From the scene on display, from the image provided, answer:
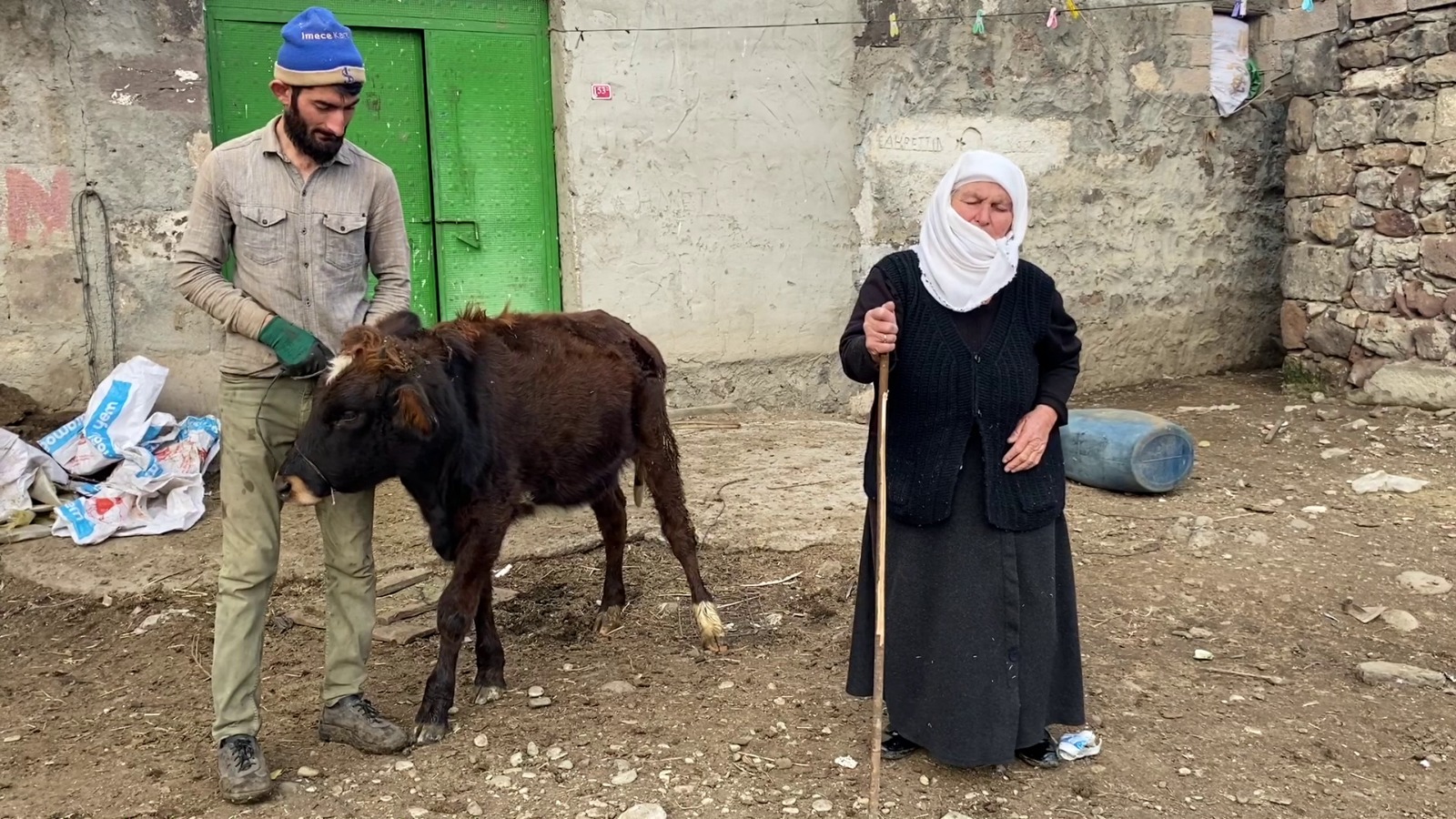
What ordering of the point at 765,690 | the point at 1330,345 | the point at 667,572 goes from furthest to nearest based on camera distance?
the point at 1330,345
the point at 667,572
the point at 765,690

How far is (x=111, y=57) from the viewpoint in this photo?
5.97 meters

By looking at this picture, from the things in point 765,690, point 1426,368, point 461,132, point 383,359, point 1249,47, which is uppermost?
point 1249,47

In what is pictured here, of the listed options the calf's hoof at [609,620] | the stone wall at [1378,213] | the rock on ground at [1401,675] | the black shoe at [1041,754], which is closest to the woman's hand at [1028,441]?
the black shoe at [1041,754]

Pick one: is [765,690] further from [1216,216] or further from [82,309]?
[1216,216]

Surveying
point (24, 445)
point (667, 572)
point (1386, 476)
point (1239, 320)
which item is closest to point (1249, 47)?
point (1239, 320)

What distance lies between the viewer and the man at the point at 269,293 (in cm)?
321

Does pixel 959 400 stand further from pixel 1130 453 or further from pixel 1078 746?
pixel 1130 453

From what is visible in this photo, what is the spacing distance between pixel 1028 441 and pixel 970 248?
1.85 feet

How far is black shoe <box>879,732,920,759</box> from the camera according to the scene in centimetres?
344

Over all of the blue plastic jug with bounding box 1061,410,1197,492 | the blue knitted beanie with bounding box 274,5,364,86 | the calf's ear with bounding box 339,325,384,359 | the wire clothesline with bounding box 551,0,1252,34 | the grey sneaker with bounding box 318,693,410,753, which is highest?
the wire clothesline with bounding box 551,0,1252,34

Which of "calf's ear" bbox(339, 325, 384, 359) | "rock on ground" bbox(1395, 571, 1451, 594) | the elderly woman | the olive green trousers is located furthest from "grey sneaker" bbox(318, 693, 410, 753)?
"rock on ground" bbox(1395, 571, 1451, 594)

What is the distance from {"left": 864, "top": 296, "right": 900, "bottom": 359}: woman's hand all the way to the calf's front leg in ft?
4.76

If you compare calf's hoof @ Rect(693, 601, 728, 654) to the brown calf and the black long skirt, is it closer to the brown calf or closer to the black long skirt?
the brown calf

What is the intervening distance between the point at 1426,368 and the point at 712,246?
4918mm
